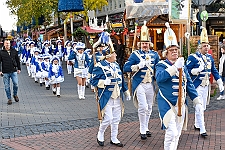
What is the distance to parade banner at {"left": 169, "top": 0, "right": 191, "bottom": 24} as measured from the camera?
27.9 ft

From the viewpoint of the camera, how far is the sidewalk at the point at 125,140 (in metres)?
6.91

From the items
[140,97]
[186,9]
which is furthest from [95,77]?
[186,9]

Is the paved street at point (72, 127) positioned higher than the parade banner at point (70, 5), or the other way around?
the parade banner at point (70, 5)

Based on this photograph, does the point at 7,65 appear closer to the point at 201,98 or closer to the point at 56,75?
the point at 56,75

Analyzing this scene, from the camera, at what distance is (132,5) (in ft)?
50.3

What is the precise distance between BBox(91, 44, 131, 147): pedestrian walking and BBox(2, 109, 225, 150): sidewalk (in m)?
0.41

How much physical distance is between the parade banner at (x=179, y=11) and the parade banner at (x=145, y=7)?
22.1 feet

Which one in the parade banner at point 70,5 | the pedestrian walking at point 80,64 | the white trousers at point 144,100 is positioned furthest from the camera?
the parade banner at point 70,5

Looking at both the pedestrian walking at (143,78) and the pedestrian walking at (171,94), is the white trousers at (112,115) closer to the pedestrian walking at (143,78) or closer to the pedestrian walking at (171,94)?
the pedestrian walking at (143,78)

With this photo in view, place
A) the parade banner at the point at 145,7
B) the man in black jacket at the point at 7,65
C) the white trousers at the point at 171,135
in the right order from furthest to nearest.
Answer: the parade banner at the point at 145,7
the man in black jacket at the point at 7,65
the white trousers at the point at 171,135

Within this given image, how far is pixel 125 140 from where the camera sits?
7.35 meters

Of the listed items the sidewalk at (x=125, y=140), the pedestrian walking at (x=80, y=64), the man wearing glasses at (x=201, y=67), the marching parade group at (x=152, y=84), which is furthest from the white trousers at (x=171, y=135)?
the pedestrian walking at (x=80, y=64)

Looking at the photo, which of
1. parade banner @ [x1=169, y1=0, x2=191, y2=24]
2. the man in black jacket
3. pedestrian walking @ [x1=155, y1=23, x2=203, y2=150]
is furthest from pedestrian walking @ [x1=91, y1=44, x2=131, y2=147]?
the man in black jacket

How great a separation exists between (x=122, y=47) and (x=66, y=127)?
10.3 meters
